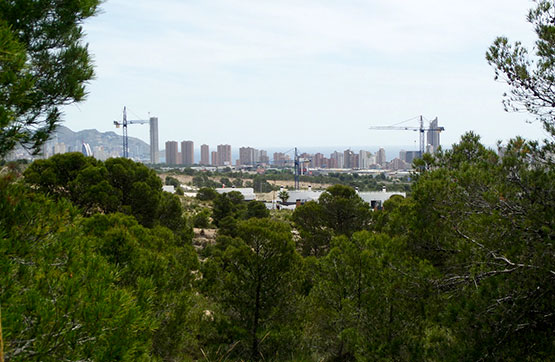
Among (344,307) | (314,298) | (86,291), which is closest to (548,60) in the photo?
(86,291)

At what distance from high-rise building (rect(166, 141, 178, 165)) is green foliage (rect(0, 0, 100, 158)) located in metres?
155

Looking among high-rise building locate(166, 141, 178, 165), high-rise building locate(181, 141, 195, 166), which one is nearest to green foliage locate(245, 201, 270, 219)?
high-rise building locate(166, 141, 178, 165)

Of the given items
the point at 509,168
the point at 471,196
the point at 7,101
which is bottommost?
the point at 471,196

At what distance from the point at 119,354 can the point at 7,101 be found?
1572 mm

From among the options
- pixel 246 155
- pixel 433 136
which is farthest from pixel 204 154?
pixel 433 136

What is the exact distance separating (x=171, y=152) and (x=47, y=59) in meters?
159

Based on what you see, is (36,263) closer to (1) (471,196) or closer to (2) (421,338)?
(1) (471,196)

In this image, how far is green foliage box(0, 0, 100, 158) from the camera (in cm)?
328

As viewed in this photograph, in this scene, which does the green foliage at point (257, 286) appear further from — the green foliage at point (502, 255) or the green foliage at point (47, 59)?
the green foliage at point (47, 59)

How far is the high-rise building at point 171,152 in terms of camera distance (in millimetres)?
155875

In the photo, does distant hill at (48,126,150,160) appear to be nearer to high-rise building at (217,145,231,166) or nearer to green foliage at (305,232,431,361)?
high-rise building at (217,145,231,166)

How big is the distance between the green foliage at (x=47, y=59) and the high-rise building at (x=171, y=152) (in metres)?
155

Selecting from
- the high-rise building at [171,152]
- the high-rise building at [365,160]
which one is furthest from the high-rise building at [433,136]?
the high-rise building at [171,152]

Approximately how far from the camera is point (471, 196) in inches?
194
